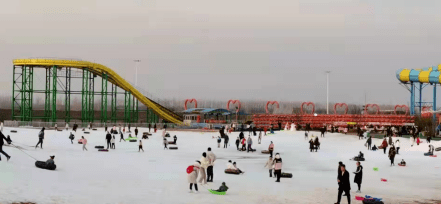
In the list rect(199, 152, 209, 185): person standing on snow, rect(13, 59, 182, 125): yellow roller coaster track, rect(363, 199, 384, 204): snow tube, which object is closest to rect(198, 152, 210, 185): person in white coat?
rect(199, 152, 209, 185): person standing on snow

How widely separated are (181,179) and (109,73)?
55.7m

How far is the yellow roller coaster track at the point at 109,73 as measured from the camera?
74438 mm

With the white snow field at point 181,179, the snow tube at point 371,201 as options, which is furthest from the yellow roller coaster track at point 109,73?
the snow tube at point 371,201

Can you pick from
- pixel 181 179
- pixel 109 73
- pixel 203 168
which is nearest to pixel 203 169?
pixel 203 168

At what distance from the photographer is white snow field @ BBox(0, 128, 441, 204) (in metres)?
20.4

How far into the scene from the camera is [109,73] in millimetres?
79875

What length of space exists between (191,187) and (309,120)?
2994 inches

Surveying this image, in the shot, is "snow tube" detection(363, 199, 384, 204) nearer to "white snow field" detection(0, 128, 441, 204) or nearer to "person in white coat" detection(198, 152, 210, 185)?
"white snow field" detection(0, 128, 441, 204)

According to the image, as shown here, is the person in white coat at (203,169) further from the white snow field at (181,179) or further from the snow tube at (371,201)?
the snow tube at (371,201)

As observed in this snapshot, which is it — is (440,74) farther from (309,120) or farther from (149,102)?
(149,102)

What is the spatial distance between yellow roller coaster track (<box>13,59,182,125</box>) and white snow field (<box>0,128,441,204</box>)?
102 ft

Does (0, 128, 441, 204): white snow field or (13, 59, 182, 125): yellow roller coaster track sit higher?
(13, 59, 182, 125): yellow roller coaster track

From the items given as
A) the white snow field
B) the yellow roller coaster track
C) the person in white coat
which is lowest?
the white snow field

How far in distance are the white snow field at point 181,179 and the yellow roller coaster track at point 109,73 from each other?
102ft
